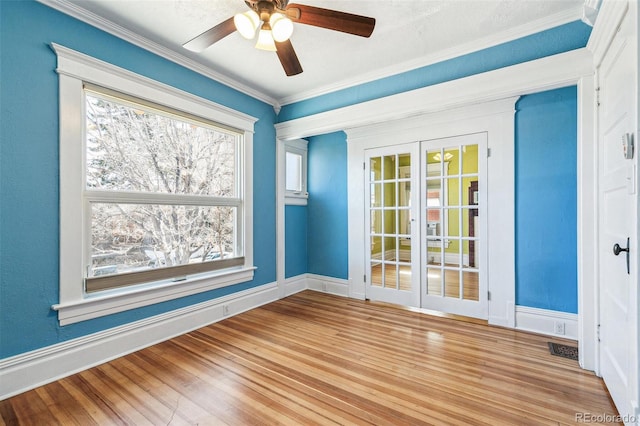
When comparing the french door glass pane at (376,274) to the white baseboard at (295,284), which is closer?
the french door glass pane at (376,274)

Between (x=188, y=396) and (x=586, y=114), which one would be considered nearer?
(x=188, y=396)

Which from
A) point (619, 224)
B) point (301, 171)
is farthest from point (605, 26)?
point (301, 171)

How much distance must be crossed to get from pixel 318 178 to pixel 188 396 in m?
3.30

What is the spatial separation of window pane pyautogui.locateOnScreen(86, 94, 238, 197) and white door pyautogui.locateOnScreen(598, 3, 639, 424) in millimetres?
3319

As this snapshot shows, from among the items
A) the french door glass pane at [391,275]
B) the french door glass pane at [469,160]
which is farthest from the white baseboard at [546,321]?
the french door glass pane at [469,160]

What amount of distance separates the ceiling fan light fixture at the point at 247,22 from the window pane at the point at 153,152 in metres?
1.45

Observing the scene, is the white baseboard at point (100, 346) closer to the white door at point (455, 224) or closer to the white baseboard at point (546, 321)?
the white door at point (455, 224)

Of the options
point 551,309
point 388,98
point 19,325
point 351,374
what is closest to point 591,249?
point 551,309

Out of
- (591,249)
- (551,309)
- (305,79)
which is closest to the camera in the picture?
(591,249)

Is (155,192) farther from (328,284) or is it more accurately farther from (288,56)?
(328,284)

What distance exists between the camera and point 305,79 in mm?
3387

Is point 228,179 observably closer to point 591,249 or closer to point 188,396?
point 188,396

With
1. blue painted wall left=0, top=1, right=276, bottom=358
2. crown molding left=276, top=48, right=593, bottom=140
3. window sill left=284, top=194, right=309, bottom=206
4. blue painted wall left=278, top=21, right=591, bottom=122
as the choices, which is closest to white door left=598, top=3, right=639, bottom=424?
crown molding left=276, top=48, right=593, bottom=140

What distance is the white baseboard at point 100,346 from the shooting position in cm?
192
